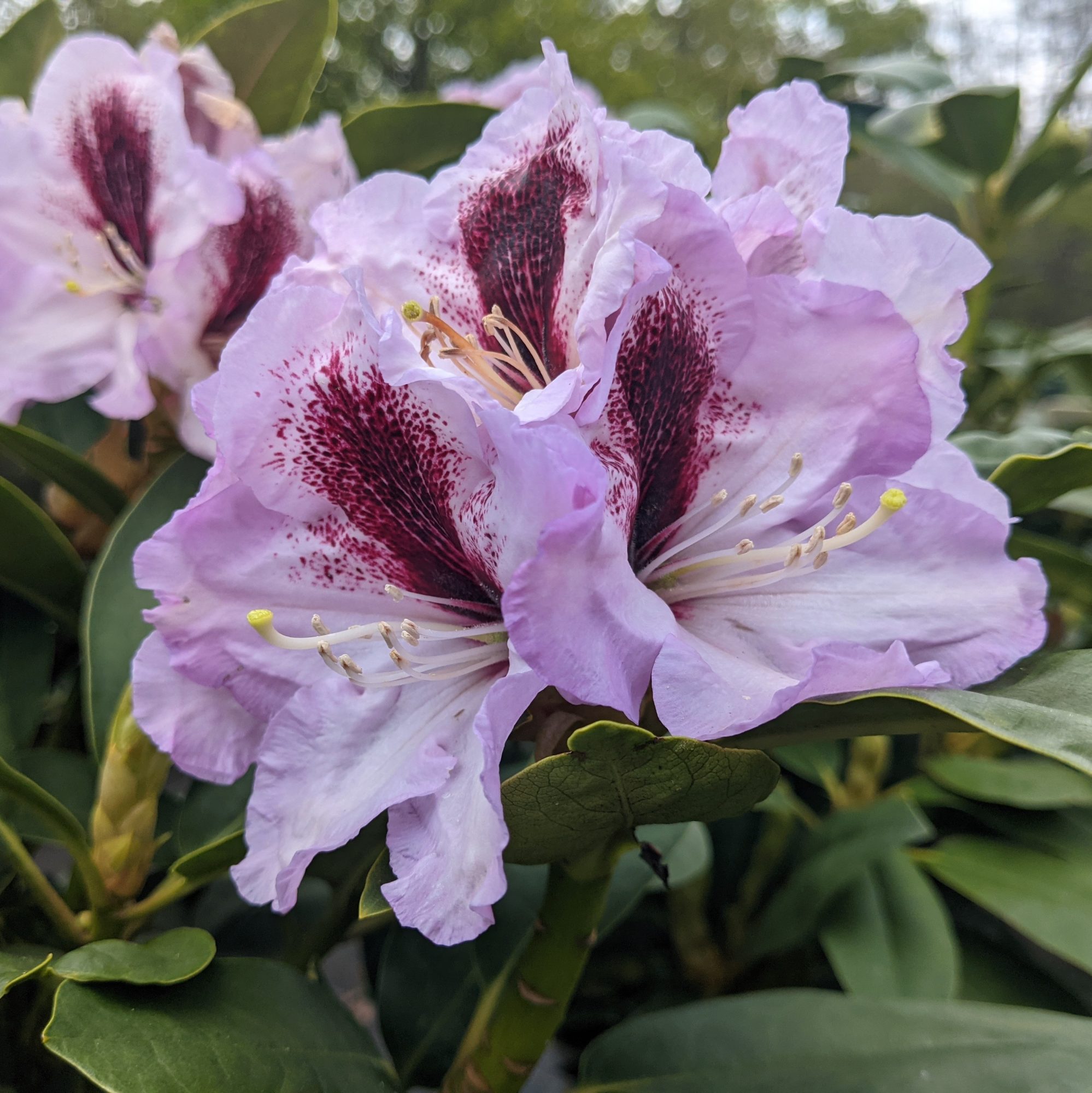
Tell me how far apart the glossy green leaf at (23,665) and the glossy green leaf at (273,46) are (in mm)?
528

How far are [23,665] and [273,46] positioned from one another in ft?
2.00

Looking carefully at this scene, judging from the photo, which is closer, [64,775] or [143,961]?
[143,961]

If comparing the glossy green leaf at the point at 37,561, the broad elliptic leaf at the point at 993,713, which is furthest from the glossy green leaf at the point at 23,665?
the broad elliptic leaf at the point at 993,713

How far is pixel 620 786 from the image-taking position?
1.36 feet

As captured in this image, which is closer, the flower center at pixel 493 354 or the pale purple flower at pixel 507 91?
the flower center at pixel 493 354

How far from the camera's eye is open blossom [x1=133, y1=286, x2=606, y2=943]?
0.43 m

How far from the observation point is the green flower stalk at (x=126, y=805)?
58 centimetres

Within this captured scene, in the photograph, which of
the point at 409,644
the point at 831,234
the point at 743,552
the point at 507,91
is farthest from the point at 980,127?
the point at 409,644

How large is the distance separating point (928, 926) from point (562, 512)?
0.73 m

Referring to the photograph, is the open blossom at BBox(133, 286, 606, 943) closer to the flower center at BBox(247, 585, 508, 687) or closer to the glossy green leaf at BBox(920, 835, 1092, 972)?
the flower center at BBox(247, 585, 508, 687)

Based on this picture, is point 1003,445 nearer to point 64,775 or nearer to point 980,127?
point 980,127

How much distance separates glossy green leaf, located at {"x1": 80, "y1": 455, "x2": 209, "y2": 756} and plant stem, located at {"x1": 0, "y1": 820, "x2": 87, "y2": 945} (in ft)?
0.28

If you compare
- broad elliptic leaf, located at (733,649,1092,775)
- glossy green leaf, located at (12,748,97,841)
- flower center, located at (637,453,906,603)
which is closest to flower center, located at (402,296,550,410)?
flower center, located at (637,453,906,603)

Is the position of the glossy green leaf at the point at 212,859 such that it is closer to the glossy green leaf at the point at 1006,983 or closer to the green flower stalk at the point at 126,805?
the green flower stalk at the point at 126,805
